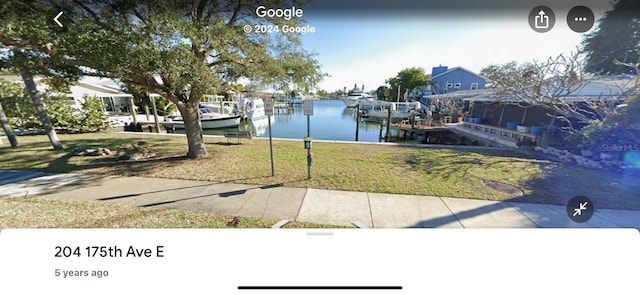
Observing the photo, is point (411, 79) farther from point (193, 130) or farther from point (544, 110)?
point (193, 130)

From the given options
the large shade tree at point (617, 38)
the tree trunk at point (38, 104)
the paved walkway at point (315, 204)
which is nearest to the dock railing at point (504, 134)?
the large shade tree at point (617, 38)

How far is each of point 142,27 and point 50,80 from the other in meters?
3.80

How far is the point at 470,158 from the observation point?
5.91 meters

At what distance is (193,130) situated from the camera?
17.2 feet

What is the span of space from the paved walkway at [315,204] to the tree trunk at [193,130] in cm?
178

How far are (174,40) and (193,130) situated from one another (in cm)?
285

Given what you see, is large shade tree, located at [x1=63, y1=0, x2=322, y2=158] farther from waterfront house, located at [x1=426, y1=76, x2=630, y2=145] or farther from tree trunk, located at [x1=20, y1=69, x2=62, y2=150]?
waterfront house, located at [x1=426, y1=76, x2=630, y2=145]

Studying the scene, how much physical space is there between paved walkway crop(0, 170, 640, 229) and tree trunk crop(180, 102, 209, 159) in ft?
5.85

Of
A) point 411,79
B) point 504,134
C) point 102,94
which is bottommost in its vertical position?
point 504,134

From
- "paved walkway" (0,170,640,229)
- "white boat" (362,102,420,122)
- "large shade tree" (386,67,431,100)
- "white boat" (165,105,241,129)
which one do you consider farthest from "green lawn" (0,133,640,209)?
"large shade tree" (386,67,431,100)

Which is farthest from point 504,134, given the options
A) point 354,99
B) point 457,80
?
point 354,99

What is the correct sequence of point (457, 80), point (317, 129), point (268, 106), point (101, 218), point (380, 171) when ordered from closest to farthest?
point (101, 218) → point (268, 106) → point (380, 171) → point (317, 129) → point (457, 80)

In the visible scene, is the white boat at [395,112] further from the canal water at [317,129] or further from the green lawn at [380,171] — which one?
the green lawn at [380,171]

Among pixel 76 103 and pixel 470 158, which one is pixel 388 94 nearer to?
pixel 470 158
